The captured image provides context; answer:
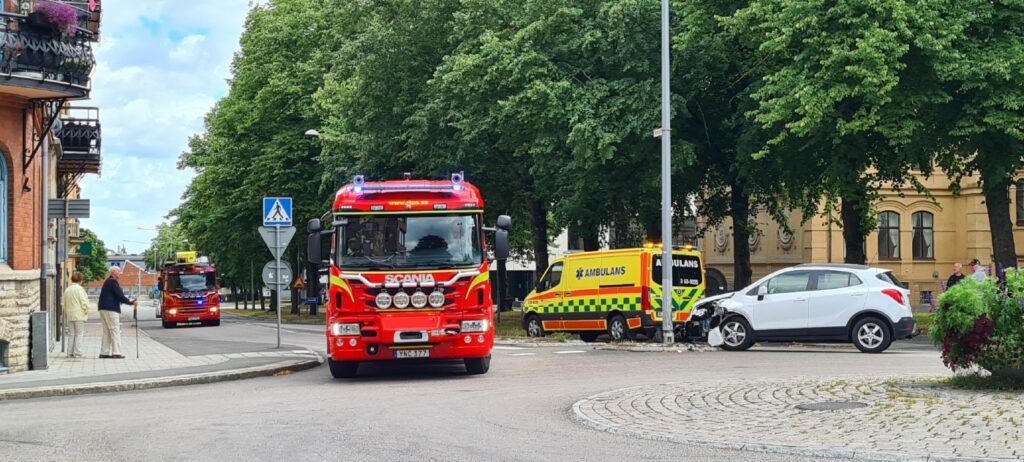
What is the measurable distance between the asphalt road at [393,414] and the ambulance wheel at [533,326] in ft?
29.3

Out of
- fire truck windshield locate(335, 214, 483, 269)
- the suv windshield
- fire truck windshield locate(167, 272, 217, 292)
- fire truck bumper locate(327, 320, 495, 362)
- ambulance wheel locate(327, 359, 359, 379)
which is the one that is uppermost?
fire truck windshield locate(335, 214, 483, 269)

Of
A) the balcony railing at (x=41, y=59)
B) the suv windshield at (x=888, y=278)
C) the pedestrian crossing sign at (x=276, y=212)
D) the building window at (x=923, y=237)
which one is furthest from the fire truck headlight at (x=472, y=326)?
the building window at (x=923, y=237)

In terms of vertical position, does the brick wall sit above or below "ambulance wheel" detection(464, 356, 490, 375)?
above

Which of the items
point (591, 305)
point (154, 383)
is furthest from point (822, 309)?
point (154, 383)

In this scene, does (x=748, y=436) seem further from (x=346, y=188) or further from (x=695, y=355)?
(x=695, y=355)

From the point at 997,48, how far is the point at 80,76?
18.3 m

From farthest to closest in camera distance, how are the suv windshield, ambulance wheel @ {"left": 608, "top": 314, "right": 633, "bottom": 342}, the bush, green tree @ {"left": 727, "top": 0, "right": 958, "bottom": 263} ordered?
ambulance wheel @ {"left": 608, "top": 314, "right": 633, "bottom": 342} < green tree @ {"left": 727, "top": 0, "right": 958, "bottom": 263} < the suv windshield < the bush

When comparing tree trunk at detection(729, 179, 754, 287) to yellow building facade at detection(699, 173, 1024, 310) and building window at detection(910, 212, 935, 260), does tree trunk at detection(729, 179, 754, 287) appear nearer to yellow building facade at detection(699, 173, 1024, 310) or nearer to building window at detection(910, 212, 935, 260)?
yellow building facade at detection(699, 173, 1024, 310)

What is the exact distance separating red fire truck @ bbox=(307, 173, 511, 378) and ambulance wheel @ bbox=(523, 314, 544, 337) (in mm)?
12066

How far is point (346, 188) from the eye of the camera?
1712cm

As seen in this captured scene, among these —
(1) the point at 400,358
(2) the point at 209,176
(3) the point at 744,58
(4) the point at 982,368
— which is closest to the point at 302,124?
(2) the point at 209,176

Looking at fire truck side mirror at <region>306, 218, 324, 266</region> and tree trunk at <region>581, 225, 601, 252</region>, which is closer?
fire truck side mirror at <region>306, 218, 324, 266</region>

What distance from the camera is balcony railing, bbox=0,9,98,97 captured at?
1691 centimetres

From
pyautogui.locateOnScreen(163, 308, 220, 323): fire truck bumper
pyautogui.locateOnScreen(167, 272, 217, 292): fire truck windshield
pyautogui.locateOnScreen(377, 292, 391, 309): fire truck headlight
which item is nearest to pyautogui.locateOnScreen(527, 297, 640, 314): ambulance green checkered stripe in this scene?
pyautogui.locateOnScreen(377, 292, 391, 309): fire truck headlight
